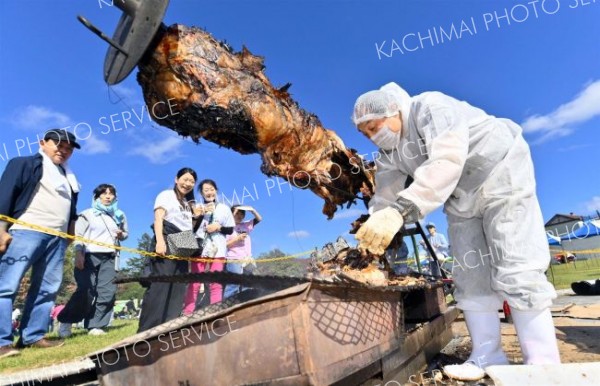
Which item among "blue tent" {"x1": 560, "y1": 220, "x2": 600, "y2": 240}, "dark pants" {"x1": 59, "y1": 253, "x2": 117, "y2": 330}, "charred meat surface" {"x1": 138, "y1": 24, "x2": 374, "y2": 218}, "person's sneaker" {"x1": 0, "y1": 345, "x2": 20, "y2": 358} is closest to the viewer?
"charred meat surface" {"x1": 138, "y1": 24, "x2": 374, "y2": 218}

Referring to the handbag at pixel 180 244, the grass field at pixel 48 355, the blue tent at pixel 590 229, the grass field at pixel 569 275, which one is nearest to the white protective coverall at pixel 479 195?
the handbag at pixel 180 244

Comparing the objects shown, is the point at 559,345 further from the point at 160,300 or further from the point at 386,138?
the point at 160,300

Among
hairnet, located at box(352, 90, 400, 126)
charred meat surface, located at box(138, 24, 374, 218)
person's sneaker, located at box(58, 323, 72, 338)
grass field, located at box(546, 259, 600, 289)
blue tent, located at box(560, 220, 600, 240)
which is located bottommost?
grass field, located at box(546, 259, 600, 289)

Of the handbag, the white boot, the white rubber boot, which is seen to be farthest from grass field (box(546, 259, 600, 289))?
the handbag

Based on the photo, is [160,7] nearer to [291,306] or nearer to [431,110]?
[431,110]

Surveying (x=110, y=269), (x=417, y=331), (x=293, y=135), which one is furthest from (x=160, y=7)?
(x=110, y=269)

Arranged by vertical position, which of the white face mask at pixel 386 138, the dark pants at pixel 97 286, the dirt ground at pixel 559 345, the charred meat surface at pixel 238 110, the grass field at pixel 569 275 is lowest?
the grass field at pixel 569 275

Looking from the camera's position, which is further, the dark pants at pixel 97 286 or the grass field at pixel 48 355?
the dark pants at pixel 97 286

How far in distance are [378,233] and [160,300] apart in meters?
2.87

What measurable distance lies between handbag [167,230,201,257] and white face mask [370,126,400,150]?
2.75 metres

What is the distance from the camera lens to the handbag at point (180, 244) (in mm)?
4305

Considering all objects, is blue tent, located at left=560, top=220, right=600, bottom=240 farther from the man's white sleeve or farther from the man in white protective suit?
the man's white sleeve

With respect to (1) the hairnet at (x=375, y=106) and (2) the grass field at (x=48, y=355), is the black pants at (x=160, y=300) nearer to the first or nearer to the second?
(2) the grass field at (x=48, y=355)

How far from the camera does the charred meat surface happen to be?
272 centimetres
